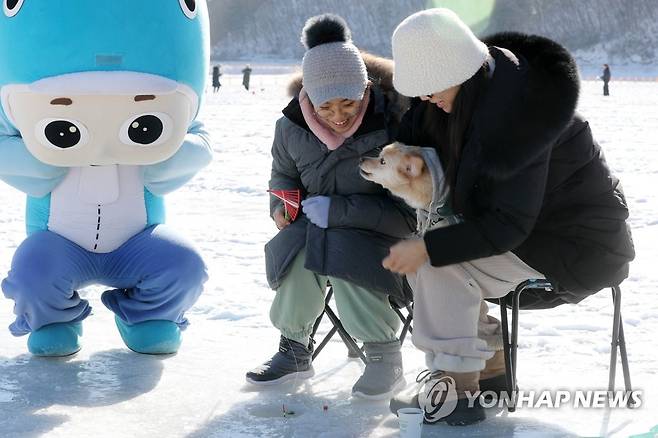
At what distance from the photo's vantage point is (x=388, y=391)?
3.16 m

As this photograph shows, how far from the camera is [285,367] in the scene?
3369 mm

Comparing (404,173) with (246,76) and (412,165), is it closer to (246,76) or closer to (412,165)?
(412,165)

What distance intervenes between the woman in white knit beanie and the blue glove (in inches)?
16.1

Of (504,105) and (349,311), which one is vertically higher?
(504,105)

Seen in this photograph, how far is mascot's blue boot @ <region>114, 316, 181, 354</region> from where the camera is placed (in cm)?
366

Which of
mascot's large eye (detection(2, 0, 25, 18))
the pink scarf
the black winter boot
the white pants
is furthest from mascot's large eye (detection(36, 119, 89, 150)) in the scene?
the white pants

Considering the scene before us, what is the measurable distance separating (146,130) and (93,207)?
14.7 inches

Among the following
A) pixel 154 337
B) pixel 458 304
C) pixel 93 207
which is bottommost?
pixel 154 337

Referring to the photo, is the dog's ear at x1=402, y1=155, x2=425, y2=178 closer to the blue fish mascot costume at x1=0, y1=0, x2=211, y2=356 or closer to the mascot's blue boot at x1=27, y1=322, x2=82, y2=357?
the blue fish mascot costume at x1=0, y1=0, x2=211, y2=356

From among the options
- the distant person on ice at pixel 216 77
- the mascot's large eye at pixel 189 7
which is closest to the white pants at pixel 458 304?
the mascot's large eye at pixel 189 7

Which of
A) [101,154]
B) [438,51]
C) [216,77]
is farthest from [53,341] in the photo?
[216,77]

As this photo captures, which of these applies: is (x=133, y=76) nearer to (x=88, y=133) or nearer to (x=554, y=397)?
(x=88, y=133)

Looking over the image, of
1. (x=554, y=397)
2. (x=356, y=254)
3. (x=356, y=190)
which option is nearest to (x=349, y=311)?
(x=356, y=254)

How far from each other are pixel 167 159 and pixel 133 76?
1.35 ft
